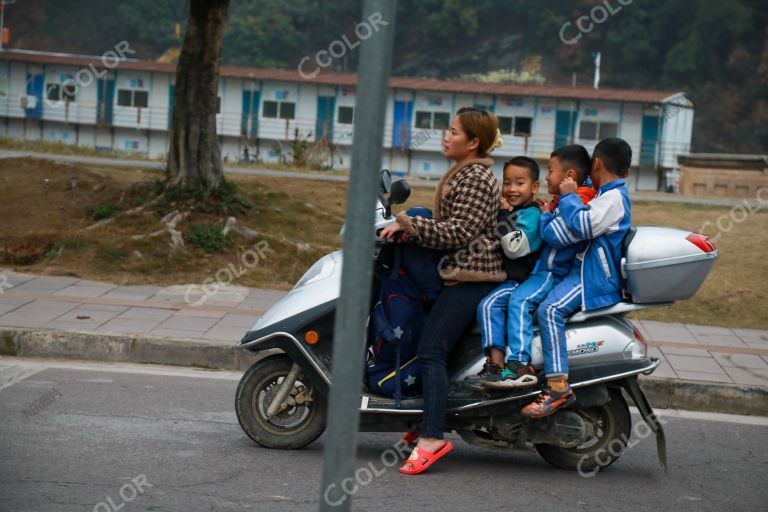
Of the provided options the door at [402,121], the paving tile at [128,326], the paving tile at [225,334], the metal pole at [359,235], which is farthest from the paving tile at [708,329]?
the door at [402,121]

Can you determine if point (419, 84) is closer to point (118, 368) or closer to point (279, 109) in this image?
point (279, 109)

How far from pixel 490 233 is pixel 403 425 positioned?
1059mm

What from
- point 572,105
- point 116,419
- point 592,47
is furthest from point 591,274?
point 592,47

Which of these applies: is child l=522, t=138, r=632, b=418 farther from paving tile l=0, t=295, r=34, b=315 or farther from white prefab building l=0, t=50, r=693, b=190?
white prefab building l=0, t=50, r=693, b=190

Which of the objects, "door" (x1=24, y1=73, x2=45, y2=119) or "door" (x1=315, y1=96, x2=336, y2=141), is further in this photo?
"door" (x1=24, y1=73, x2=45, y2=119)

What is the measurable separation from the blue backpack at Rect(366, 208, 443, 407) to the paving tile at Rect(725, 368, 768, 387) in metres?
3.02

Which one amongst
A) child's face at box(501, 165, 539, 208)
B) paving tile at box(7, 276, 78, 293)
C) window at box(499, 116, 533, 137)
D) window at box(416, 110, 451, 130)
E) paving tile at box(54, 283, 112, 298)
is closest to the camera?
child's face at box(501, 165, 539, 208)

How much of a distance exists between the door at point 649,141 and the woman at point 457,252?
41.4 metres

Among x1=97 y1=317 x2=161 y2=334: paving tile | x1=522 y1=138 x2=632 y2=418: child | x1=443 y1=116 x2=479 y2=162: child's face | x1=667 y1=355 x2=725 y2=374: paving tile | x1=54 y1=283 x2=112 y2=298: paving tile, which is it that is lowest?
x1=97 y1=317 x2=161 y2=334: paving tile

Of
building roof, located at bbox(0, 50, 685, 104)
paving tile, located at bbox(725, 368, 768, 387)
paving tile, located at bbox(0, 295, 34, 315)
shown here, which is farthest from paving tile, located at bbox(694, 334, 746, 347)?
building roof, located at bbox(0, 50, 685, 104)

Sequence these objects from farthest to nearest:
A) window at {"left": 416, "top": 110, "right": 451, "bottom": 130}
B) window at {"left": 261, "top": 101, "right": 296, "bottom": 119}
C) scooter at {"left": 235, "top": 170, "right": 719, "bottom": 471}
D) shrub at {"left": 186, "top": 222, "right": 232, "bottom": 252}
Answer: window at {"left": 261, "top": 101, "right": 296, "bottom": 119} < window at {"left": 416, "top": 110, "right": 451, "bottom": 130} < shrub at {"left": 186, "top": 222, "right": 232, "bottom": 252} < scooter at {"left": 235, "top": 170, "right": 719, "bottom": 471}

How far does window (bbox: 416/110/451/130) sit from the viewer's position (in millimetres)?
45156

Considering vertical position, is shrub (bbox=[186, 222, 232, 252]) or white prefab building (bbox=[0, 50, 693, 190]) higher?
white prefab building (bbox=[0, 50, 693, 190])

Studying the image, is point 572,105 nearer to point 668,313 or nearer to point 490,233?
point 668,313
